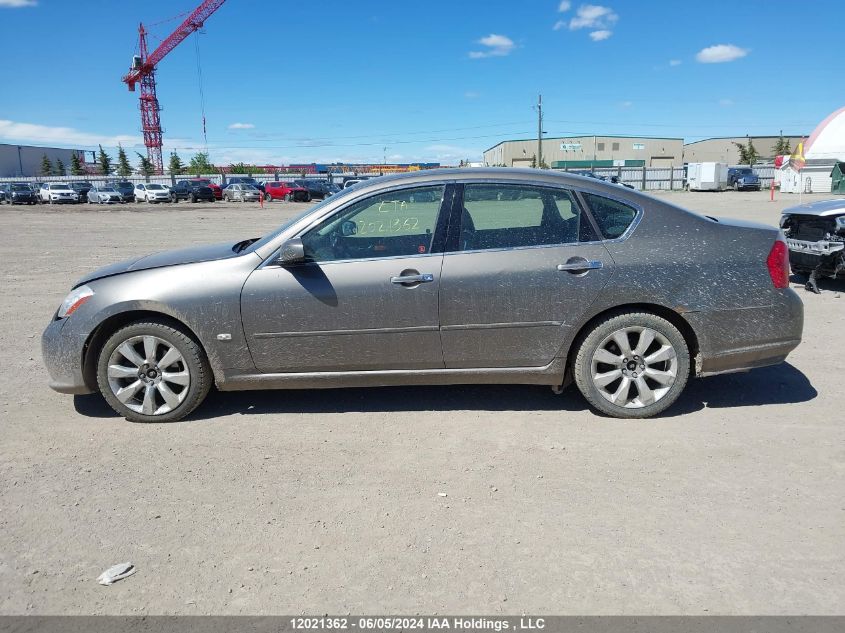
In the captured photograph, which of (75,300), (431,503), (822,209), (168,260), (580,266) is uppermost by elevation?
(822,209)

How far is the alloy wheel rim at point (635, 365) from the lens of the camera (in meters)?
4.21

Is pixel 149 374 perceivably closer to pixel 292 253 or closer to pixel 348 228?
pixel 292 253

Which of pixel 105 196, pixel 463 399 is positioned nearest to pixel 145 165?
pixel 105 196

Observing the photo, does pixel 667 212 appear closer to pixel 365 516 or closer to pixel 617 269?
pixel 617 269

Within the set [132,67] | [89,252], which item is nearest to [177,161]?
[132,67]

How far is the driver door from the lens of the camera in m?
4.16

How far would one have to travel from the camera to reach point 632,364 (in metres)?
→ 4.25

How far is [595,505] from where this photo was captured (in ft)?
10.6

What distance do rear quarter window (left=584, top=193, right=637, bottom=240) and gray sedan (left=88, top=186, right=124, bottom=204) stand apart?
51.9 meters

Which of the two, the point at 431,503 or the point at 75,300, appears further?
the point at 75,300

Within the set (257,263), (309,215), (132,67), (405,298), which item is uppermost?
(132,67)

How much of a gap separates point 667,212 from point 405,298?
1.88 metres

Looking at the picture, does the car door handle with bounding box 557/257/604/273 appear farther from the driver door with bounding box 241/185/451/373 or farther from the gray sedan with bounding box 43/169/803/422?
the driver door with bounding box 241/185/451/373

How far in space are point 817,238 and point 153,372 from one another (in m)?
7.84
